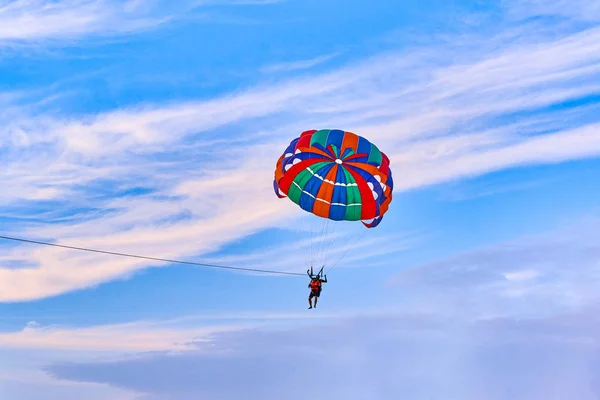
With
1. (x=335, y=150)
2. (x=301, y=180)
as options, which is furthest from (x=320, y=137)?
(x=301, y=180)

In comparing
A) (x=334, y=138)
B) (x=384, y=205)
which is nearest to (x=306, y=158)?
(x=334, y=138)

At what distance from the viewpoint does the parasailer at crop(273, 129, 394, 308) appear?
A: 56.9 metres

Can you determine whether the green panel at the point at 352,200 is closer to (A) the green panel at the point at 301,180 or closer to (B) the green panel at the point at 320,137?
(A) the green panel at the point at 301,180

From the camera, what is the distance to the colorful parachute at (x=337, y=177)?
5694cm

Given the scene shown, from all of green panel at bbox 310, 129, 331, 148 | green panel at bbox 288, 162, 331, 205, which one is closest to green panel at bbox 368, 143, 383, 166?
green panel at bbox 288, 162, 331, 205

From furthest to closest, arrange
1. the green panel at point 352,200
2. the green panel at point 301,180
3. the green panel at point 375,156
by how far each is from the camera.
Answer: the green panel at point 301,180
the green panel at point 375,156
the green panel at point 352,200

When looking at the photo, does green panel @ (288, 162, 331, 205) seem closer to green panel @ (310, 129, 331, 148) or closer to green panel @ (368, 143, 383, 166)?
green panel @ (310, 129, 331, 148)

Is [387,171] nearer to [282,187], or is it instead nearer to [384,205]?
[384,205]

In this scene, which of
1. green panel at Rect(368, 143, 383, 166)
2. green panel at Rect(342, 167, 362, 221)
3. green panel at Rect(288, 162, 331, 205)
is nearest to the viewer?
green panel at Rect(342, 167, 362, 221)

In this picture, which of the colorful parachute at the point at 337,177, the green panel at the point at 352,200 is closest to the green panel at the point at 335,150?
the colorful parachute at the point at 337,177

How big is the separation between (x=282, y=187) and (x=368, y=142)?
6520 mm

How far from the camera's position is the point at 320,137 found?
57.2 m

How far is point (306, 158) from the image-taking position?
190 feet

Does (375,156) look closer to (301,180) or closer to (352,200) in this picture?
(352,200)
